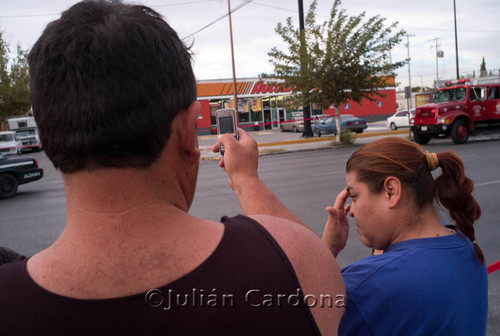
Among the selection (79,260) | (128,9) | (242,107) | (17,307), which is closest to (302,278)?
(79,260)

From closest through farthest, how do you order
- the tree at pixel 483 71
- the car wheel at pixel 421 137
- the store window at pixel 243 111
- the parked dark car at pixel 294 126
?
the car wheel at pixel 421 137 < the parked dark car at pixel 294 126 < the store window at pixel 243 111 < the tree at pixel 483 71

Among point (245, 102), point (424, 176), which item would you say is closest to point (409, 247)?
point (424, 176)

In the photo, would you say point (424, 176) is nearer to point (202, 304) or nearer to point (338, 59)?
point (202, 304)

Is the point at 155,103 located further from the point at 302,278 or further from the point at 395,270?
the point at 395,270

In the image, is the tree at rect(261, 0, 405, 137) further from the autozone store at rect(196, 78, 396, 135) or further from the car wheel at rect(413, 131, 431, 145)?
the autozone store at rect(196, 78, 396, 135)

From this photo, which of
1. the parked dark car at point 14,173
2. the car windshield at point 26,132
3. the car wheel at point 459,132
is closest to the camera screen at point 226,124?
the parked dark car at point 14,173

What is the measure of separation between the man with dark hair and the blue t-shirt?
0.44m

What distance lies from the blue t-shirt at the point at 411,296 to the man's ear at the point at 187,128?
0.74 metres

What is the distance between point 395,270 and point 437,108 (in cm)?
1823

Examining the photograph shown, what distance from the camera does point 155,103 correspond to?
0.96m

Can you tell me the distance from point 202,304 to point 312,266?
27 cm

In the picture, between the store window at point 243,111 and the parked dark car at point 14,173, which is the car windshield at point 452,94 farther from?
the store window at point 243,111

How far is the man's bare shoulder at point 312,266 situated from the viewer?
973mm

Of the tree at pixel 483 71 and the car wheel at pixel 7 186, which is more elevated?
the tree at pixel 483 71
